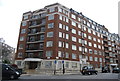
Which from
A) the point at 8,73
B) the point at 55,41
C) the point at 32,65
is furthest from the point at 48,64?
the point at 8,73

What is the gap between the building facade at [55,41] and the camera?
4073 centimetres

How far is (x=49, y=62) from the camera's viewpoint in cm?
3997

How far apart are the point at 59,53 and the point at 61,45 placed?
8.52 ft

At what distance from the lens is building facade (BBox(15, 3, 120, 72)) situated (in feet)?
134

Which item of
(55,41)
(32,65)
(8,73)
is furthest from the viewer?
(32,65)

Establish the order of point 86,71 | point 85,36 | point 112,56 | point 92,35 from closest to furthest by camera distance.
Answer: point 86,71
point 85,36
point 92,35
point 112,56

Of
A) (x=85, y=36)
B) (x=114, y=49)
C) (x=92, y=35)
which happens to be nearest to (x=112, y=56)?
(x=114, y=49)

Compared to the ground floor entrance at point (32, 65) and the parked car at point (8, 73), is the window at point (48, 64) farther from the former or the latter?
the parked car at point (8, 73)

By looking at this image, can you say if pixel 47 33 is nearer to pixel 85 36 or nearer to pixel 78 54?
pixel 78 54

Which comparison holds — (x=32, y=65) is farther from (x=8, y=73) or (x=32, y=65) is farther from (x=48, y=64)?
(x=8, y=73)

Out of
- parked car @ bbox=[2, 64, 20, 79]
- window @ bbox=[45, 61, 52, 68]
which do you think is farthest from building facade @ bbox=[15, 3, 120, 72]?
parked car @ bbox=[2, 64, 20, 79]

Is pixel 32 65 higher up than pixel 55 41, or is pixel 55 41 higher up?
pixel 55 41

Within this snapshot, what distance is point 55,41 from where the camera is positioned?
4041cm

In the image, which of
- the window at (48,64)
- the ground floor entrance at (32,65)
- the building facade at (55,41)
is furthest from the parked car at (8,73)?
the ground floor entrance at (32,65)
